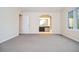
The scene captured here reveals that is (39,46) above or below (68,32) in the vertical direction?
below

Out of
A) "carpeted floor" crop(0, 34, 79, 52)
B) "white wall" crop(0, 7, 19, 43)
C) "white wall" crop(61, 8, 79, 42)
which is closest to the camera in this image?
"carpeted floor" crop(0, 34, 79, 52)

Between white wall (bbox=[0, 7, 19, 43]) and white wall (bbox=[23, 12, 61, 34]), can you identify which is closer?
white wall (bbox=[0, 7, 19, 43])

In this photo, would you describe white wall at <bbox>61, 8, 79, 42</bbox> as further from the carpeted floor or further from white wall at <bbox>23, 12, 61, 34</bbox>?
white wall at <bbox>23, 12, 61, 34</bbox>

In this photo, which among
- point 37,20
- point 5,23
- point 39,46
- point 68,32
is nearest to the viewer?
point 39,46

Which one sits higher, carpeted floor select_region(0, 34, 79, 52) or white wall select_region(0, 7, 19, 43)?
white wall select_region(0, 7, 19, 43)

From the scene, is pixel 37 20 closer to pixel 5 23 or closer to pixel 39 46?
pixel 5 23

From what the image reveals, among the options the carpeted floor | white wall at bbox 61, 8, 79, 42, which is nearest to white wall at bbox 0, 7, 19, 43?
the carpeted floor

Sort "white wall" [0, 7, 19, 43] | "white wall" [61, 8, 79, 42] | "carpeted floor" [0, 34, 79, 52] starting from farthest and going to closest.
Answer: "white wall" [61, 8, 79, 42] → "white wall" [0, 7, 19, 43] → "carpeted floor" [0, 34, 79, 52]

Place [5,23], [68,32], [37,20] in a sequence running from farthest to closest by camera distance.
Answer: [37,20] < [68,32] < [5,23]

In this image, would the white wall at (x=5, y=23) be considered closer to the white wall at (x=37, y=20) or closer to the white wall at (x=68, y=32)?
the white wall at (x=68, y=32)

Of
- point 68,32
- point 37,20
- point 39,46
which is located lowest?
point 39,46

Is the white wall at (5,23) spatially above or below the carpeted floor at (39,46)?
above

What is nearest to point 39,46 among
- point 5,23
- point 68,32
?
point 5,23

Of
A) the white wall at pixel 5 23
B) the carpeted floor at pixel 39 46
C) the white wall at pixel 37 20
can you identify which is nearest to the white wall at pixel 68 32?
the carpeted floor at pixel 39 46
